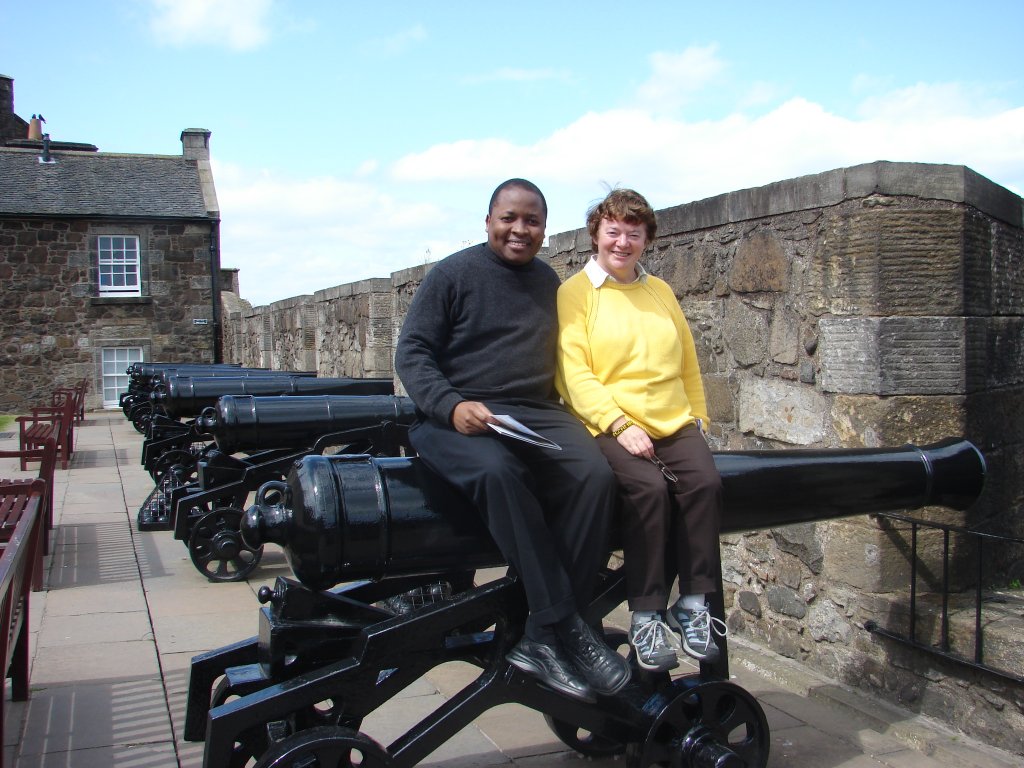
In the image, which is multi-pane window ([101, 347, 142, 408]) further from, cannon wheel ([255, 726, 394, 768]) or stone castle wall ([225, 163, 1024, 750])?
cannon wheel ([255, 726, 394, 768])

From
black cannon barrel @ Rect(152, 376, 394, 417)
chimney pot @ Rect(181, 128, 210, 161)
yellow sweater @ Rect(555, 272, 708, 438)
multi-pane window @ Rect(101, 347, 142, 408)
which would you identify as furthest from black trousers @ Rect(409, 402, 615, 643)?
chimney pot @ Rect(181, 128, 210, 161)

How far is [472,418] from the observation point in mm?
2570

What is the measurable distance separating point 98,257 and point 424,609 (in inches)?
965

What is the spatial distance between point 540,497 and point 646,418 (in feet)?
1.35

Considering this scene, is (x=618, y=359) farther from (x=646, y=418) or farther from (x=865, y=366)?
(x=865, y=366)

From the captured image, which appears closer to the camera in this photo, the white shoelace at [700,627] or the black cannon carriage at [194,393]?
the white shoelace at [700,627]

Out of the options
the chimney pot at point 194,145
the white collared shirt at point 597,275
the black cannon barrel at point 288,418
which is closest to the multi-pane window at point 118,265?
the chimney pot at point 194,145

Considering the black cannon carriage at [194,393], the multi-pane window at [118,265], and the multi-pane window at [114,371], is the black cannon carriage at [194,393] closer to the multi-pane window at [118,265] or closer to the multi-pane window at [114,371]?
the multi-pane window at [114,371]

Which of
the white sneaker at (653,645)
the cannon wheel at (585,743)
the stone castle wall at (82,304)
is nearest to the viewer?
the white sneaker at (653,645)

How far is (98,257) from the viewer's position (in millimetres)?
24609

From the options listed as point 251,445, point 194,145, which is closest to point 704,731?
point 251,445

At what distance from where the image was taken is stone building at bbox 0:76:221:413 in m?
24.0

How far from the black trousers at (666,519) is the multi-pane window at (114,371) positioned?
23714 mm

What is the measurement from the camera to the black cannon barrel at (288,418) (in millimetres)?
6359
